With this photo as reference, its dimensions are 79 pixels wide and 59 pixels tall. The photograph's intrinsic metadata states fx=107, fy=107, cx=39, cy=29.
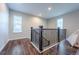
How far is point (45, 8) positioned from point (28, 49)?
4.32 ft

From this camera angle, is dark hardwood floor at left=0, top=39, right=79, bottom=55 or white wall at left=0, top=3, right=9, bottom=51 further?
white wall at left=0, top=3, right=9, bottom=51

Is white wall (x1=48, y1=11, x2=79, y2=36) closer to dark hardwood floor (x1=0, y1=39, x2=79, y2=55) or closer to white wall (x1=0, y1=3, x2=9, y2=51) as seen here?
dark hardwood floor (x1=0, y1=39, x2=79, y2=55)

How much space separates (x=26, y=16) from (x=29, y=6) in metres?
0.31

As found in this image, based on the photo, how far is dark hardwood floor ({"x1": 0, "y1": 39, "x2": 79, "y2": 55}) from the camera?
3045mm

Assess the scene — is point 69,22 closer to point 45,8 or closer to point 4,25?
point 45,8

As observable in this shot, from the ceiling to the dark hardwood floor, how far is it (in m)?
0.89

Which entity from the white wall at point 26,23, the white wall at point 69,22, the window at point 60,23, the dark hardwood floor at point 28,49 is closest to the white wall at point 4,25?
the dark hardwood floor at point 28,49

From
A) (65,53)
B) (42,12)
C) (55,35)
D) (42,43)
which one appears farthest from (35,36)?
(65,53)

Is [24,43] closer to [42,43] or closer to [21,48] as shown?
[21,48]

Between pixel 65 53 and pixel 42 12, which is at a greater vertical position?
pixel 42 12

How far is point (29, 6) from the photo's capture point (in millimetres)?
3061

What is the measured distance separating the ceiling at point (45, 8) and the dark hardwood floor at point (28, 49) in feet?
2.91

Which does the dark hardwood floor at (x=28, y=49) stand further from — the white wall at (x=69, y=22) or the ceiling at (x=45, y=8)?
the ceiling at (x=45, y=8)

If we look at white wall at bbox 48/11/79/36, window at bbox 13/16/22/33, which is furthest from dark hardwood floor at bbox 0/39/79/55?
white wall at bbox 48/11/79/36
